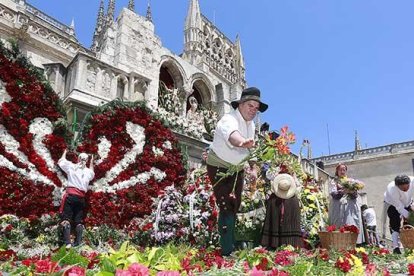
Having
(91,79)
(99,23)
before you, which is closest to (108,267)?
(91,79)

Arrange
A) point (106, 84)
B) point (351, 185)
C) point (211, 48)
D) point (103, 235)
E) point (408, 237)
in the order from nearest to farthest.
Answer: point (408, 237) → point (351, 185) → point (103, 235) → point (106, 84) → point (211, 48)

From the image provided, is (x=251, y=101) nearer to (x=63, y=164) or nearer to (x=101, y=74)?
(x=63, y=164)

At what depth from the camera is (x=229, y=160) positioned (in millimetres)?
4172

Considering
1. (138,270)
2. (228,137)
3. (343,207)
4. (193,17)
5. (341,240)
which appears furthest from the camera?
(193,17)

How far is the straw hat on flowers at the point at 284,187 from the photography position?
5.16m

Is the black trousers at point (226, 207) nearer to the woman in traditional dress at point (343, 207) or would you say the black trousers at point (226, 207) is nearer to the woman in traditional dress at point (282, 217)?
the woman in traditional dress at point (282, 217)

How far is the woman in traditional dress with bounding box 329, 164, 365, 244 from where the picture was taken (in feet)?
20.6

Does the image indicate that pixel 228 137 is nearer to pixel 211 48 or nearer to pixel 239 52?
pixel 211 48

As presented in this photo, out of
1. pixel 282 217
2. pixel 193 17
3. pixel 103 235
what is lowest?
pixel 103 235

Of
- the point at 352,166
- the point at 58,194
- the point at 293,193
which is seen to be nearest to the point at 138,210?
the point at 58,194

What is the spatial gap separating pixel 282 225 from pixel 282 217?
11 centimetres

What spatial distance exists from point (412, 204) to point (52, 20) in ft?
95.8

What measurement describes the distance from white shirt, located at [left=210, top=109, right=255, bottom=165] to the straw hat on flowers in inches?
45.0

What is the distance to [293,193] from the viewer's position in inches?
204
